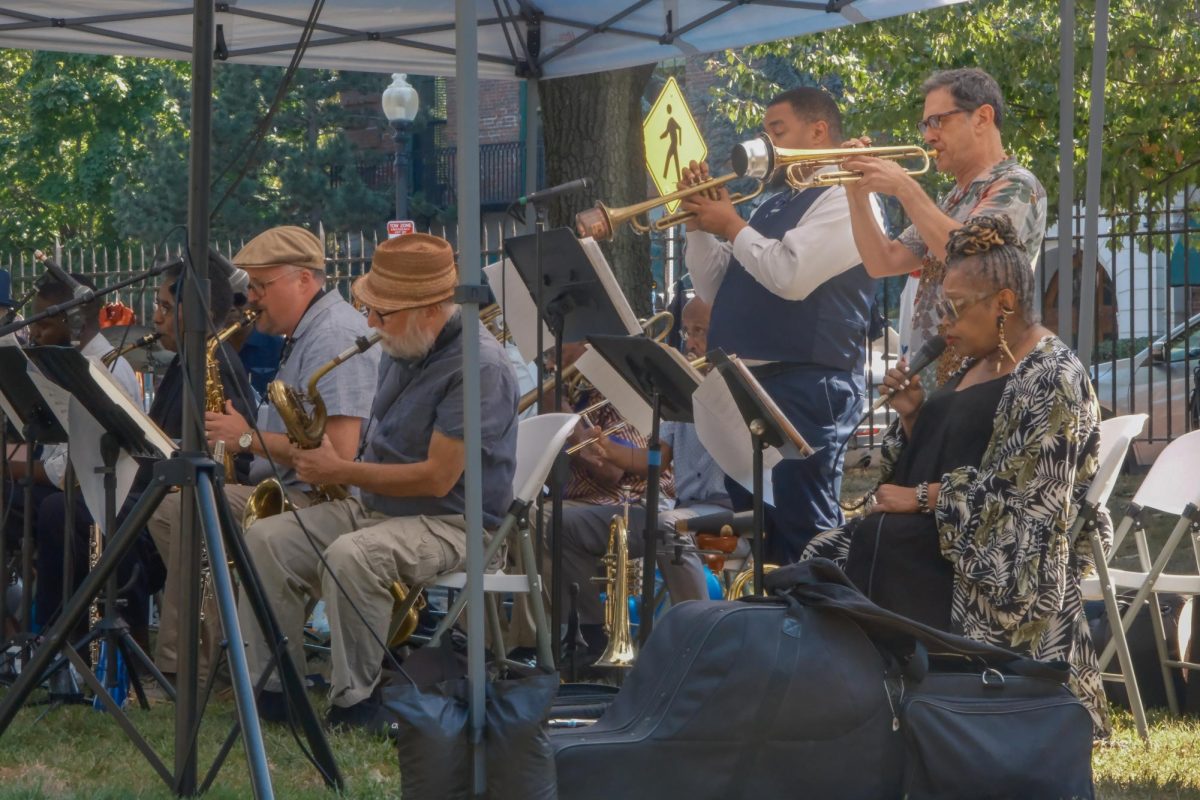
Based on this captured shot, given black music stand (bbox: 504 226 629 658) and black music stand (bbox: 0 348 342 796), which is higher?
black music stand (bbox: 504 226 629 658)

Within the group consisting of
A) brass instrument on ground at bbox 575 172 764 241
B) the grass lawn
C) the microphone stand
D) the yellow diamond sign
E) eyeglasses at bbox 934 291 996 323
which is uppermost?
the yellow diamond sign

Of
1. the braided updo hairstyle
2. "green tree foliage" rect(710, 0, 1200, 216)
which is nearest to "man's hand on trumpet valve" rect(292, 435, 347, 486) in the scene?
the braided updo hairstyle

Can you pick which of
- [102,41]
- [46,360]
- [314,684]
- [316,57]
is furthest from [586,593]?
[102,41]

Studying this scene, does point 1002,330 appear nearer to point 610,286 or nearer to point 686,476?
point 610,286

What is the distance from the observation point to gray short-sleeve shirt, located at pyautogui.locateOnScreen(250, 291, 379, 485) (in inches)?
202

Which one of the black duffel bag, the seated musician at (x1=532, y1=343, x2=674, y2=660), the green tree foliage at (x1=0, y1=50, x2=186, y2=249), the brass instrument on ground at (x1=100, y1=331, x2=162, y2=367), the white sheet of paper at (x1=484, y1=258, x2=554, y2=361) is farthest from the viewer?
the green tree foliage at (x1=0, y1=50, x2=186, y2=249)

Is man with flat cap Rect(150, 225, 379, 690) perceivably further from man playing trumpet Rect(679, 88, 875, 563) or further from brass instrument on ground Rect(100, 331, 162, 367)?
A: man playing trumpet Rect(679, 88, 875, 563)

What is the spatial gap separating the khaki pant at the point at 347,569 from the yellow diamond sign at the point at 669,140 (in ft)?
5.13

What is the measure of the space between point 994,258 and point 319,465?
218cm

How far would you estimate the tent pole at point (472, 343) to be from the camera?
2.98 metres

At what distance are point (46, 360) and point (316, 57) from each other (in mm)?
3417

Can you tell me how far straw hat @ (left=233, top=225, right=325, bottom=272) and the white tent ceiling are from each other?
1421 mm

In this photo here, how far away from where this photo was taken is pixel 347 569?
15.1 ft

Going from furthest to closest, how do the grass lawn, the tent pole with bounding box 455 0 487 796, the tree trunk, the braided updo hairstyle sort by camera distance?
1. the tree trunk
2. the braided updo hairstyle
3. the grass lawn
4. the tent pole with bounding box 455 0 487 796
